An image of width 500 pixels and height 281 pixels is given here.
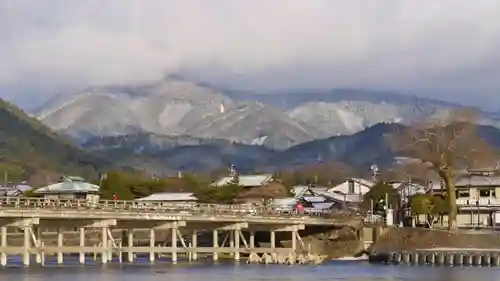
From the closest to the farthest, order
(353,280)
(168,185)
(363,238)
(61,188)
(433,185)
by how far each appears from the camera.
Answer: (353,280)
(363,238)
(433,185)
(61,188)
(168,185)

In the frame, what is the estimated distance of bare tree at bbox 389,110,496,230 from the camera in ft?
248

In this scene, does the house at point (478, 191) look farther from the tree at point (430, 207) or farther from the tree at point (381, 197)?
the tree at point (430, 207)

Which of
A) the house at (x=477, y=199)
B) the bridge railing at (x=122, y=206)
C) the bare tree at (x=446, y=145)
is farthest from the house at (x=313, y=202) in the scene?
the bare tree at (x=446, y=145)

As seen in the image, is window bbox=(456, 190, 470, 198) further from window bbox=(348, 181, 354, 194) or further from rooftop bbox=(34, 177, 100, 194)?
rooftop bbox=(34, 177, 100, 194)

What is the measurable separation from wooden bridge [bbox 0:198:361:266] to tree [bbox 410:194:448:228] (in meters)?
6.91

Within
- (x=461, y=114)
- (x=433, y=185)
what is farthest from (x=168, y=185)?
(x=461, y=114)

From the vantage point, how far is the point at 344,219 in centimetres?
8475

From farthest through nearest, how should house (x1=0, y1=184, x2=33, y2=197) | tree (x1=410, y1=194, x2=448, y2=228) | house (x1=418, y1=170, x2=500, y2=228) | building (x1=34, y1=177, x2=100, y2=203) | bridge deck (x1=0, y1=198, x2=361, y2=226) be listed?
house (x1=0, y1=184, x2=33, y2=197) → building (x1=34, y1=177, x2=100, y2=203) → house (x1=418, y1=170, x2=500, y2=228) → tree (x1=410, y1=194, x2=448, y2=228) → bridge deck (x1=0, y1=198, x2=361, y2=226)

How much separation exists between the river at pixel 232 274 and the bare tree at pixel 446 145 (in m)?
13.8

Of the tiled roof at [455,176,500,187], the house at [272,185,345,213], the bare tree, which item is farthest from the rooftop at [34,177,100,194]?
the bare tree

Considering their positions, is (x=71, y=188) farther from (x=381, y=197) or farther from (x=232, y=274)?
(x=232, y=274)

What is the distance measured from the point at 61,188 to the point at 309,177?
6128 cm

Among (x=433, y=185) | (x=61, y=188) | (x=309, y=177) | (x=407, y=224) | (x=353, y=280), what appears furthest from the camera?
(x=309, y=177)

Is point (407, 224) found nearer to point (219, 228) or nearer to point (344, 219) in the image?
point (344, 219)
